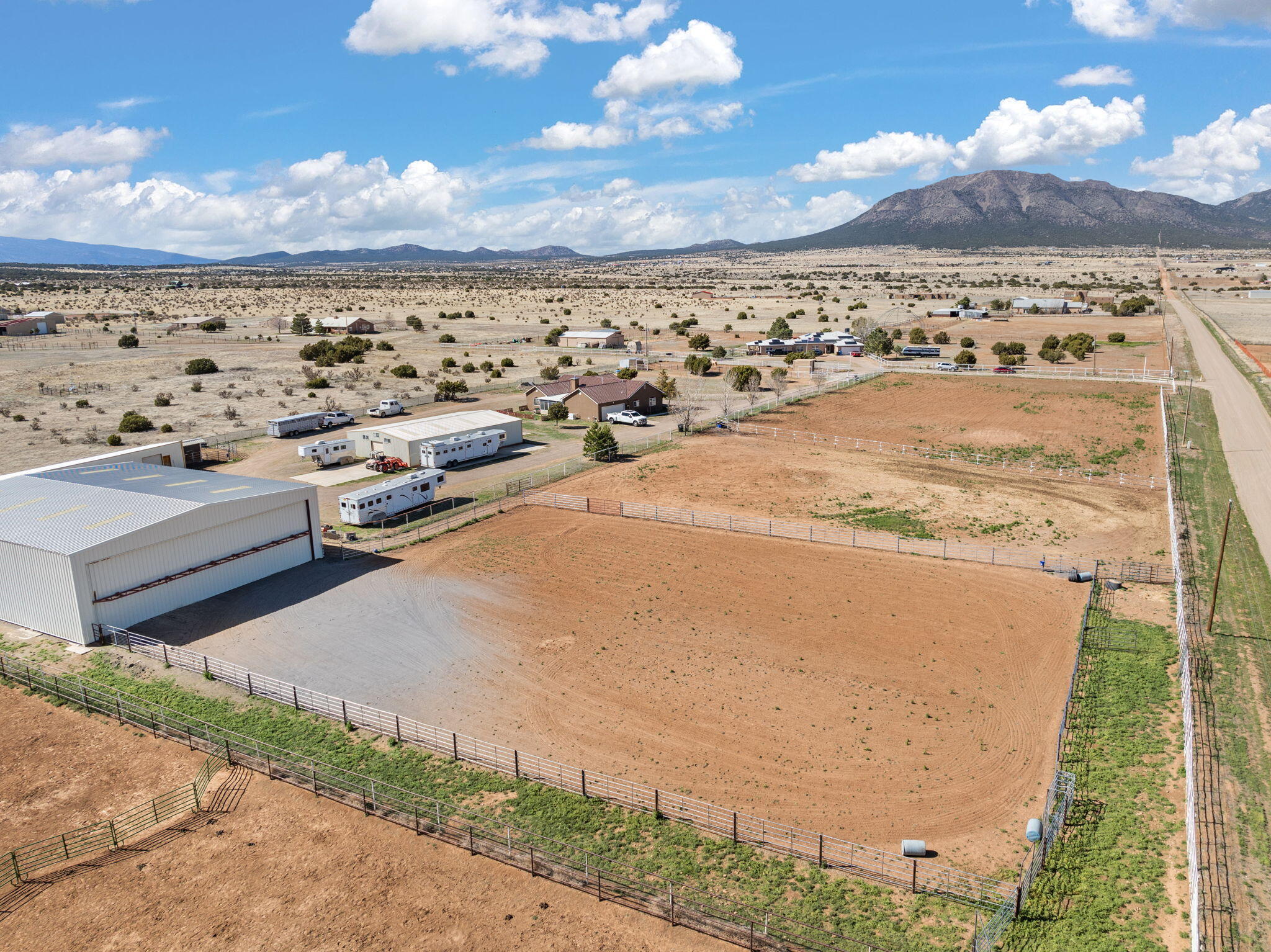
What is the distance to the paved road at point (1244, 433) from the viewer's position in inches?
1635

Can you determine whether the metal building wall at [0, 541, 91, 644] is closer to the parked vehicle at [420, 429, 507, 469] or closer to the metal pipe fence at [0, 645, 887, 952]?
the metal pipe fence at [0, 645, 887, 952]

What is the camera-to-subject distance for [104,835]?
19.1m

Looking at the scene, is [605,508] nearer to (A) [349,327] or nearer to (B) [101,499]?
(B) [101,499]

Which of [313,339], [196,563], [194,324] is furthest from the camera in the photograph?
[194,324]

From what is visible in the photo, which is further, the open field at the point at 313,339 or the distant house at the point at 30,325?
the distant house at the point at 30,325

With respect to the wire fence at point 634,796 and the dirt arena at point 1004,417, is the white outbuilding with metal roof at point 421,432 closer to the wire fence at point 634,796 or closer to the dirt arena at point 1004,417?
the dirt arena at point 1004,417

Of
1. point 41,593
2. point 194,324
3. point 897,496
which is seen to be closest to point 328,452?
point 41,593

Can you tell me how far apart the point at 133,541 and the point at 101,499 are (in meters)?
5.08

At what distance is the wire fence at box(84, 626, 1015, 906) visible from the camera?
57.1ft

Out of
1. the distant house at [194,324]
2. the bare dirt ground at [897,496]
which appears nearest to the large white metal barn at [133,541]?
the bare dirt ground at [897,496]

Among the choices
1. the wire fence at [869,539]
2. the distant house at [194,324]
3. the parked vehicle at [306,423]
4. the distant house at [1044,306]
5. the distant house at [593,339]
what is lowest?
the wire fence at [869,539]

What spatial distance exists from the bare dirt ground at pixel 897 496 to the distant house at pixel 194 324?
98.8 m

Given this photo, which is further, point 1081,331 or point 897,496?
point 1081,331

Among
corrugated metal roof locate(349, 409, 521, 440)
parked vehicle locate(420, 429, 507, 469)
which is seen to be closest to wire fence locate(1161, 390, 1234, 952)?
parked vehicle locate(420, 429, 507, 469)
